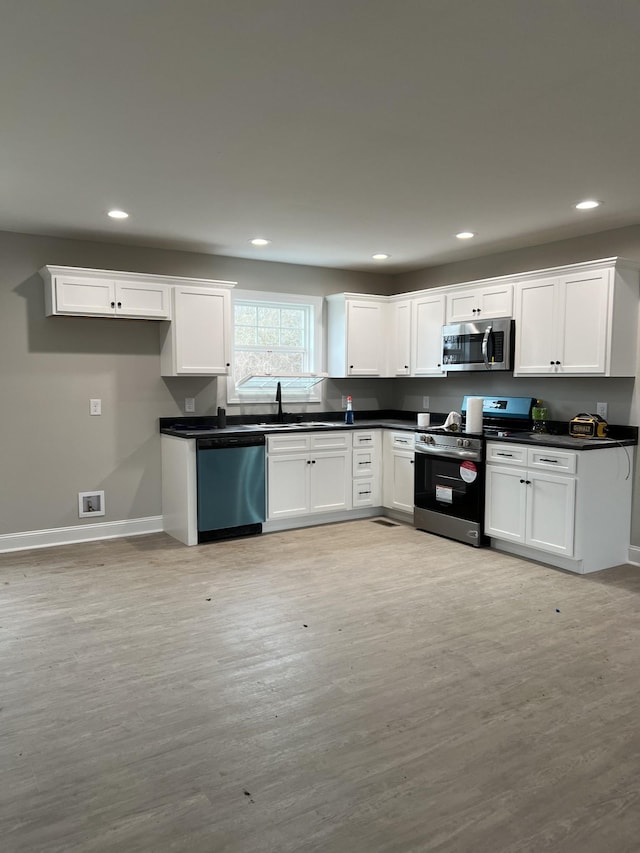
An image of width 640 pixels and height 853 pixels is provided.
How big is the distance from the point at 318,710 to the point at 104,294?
11.7 ft

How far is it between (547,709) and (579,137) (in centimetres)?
254

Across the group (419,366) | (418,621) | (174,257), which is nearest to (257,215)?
(174,257)

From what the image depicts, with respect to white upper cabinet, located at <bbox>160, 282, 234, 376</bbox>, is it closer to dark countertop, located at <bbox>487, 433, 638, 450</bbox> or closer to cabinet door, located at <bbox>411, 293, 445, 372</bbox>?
cabinet door, located at <bbox>411, 293, 445, 372</bbox>

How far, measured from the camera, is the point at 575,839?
1.81 m

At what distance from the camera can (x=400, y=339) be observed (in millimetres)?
6207

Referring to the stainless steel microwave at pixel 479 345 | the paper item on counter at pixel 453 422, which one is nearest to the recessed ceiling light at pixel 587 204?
the stainless steel microwave at pixel 479 345

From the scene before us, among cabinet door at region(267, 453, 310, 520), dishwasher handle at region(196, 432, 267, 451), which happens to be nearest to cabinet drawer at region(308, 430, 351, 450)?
cabinet door at region(267, 453, 310, 520)

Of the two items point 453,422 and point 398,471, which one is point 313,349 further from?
point 453,422

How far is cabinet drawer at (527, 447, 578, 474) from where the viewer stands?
164 inches

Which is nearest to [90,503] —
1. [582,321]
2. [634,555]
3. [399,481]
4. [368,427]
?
[368,427]

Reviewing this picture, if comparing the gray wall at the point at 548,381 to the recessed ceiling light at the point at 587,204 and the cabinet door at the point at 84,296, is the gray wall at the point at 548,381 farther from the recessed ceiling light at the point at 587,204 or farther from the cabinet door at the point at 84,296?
the cabinet door at the point at 84,296

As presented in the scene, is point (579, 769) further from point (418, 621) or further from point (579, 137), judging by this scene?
point (579, 137)

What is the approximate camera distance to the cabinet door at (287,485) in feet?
17.4

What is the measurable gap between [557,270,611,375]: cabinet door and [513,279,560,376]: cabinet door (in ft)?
0.24
